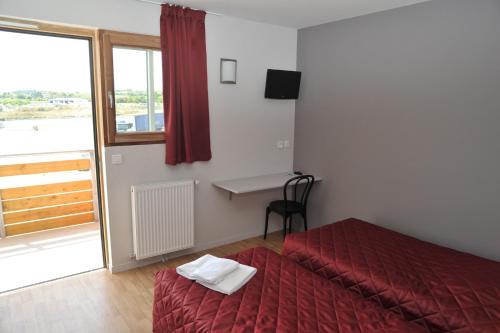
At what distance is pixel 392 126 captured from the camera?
10.9ft

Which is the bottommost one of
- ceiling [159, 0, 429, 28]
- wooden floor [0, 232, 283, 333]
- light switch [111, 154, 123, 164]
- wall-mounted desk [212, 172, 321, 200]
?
wooden floor [0, 232, 283, 333]

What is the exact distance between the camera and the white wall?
122 inches

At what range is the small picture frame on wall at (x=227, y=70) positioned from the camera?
12.0 feet

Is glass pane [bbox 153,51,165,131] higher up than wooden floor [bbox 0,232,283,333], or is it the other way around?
glass pane [bbox 153,51,165,131]

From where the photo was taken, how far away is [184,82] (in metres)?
3.37

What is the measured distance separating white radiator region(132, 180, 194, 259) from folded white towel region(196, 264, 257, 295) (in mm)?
1391

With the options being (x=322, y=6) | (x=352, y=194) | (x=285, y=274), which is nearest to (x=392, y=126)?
(x=352, y=194)

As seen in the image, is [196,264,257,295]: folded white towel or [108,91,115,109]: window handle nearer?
[196,264,257,295]: folded white towel

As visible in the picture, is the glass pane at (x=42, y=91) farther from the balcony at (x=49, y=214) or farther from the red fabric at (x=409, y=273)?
the red fabric at (x=409, y=273)

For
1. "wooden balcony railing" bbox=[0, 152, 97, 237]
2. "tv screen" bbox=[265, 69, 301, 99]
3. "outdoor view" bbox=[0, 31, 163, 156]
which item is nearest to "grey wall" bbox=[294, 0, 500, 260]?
Answer: "tv screen" bbox=[265, 69, 301, 99]

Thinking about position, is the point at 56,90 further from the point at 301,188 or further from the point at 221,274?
the point at 301,188

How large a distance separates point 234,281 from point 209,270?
18cm

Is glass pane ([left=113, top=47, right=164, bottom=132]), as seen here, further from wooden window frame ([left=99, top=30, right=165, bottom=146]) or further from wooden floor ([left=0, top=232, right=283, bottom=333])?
wooden floor ([left=0, top=232, right=283, bottom=333])

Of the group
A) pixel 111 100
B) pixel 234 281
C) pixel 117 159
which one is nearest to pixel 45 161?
pixel 117 159
